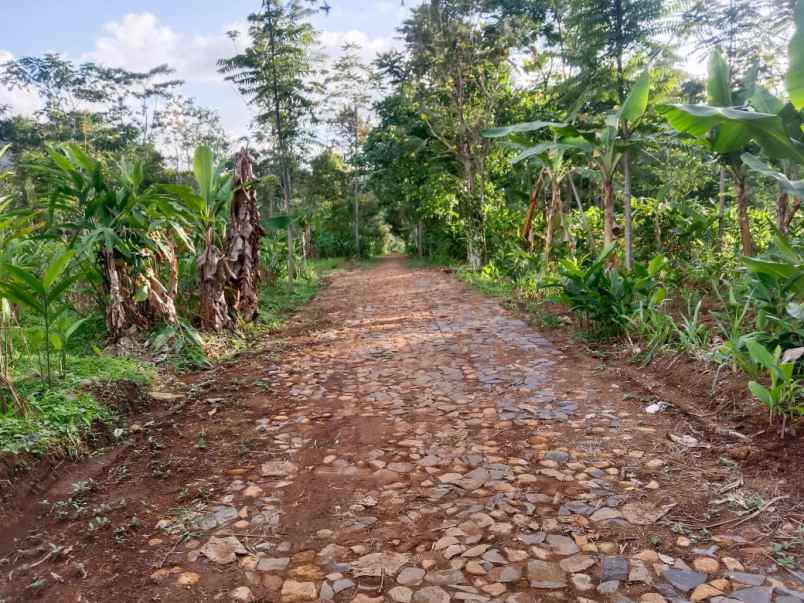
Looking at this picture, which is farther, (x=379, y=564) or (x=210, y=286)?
(x=210, y=286)

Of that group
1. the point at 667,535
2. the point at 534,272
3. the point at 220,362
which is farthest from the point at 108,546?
the point at 534,272

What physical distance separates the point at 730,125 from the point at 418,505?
11.2 ft

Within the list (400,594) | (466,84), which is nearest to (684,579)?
(400,594)

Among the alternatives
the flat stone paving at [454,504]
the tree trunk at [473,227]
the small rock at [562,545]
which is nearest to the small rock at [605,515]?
the flat stone paving at [454,504]

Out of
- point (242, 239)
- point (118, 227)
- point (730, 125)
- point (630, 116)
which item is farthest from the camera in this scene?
point (242, 239)

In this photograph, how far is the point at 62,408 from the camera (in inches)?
138

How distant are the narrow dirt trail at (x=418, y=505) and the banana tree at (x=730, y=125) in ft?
6.69

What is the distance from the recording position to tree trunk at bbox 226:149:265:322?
7035 millimetres

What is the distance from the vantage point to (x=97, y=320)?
6027 millimetres

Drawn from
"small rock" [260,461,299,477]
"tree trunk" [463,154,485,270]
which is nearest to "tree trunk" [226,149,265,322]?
"small rock" [260,461,299,477]

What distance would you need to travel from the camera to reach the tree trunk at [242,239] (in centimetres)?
704

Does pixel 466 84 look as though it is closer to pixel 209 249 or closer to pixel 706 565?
pixel 209 249

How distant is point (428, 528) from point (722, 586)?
120 cm

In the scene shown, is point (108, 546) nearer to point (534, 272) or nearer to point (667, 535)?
point (667, 535)
